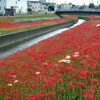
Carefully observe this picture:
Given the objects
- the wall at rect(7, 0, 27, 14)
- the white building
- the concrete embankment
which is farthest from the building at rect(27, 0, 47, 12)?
the concrete embankment

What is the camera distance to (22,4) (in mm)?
84312

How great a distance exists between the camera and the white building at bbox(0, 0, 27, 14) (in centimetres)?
7300

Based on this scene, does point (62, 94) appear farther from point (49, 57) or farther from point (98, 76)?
point (49, 57)

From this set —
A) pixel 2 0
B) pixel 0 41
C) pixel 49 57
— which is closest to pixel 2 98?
pixel 49 57

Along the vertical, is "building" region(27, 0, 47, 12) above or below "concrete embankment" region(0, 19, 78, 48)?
above

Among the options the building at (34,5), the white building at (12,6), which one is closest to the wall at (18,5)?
the white building at (12,6)

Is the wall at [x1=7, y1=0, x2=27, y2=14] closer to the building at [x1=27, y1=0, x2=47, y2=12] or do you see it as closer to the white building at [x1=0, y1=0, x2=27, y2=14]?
the white building at [x1=0, y1=0, x2=27, y2=14]

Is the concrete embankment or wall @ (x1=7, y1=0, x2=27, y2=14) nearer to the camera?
the concrete embankment

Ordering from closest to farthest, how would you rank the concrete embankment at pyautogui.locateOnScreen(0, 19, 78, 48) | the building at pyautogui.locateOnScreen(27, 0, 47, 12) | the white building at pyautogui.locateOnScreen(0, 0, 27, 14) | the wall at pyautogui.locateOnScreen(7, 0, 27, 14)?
1. the concrete embankment at pyautogui.locateOnScreen(0, 19, 78, 48)
2. the white building at pyautogui.locateOnScreen(0, 0, 27, 14)
3. the wall at pyautogui.locateOnScreen(7, 0, 27, 14)
4. the building at pyautogui.locateOnScreen(27, 0, 47, 12)

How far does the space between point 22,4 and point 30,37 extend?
54539 mm

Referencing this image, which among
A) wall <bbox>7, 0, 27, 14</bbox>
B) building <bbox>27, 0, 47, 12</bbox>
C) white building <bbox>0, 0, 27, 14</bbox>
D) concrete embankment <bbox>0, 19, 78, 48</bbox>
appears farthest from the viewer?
building <bbox>27, 0, 47, 12</bbox>

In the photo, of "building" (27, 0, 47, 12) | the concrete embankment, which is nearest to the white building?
the concrete embankment

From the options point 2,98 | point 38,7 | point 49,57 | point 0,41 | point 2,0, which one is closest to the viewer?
point 2,98

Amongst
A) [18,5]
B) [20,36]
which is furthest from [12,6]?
[20,36]
